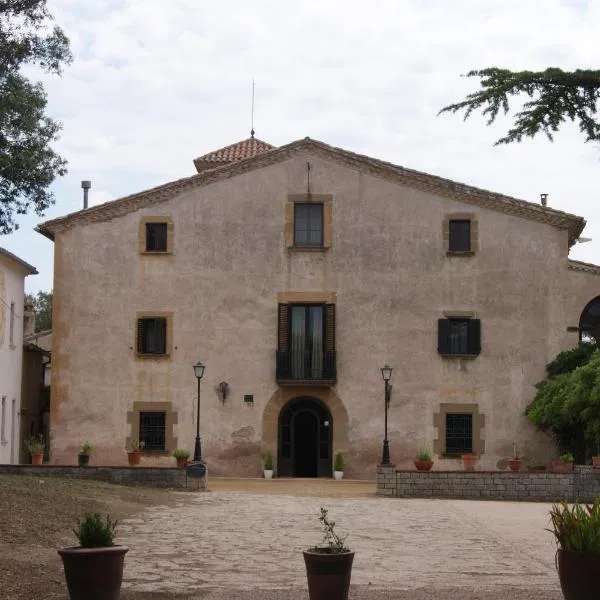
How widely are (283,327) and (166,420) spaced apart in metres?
4.59

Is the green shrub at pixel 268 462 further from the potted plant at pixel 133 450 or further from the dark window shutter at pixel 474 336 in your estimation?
the dark window shutter at pixel 474 336

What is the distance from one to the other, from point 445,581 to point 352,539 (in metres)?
4.25

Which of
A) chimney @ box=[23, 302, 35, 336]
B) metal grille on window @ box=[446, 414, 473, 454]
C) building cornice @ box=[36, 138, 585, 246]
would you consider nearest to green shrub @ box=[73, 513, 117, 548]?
metal grille on window @ box=[446, 414, 473, 454]

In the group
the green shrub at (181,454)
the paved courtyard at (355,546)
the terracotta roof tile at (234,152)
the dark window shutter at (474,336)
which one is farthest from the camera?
the terracotta roof tile at (234,152)

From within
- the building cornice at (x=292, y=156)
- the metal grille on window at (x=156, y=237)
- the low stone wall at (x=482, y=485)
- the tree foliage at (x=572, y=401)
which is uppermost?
the building cornice at (x=292, y=156)

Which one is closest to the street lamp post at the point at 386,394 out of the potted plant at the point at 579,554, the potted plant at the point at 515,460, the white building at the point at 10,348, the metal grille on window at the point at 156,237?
the potted plant at the point at 515,460

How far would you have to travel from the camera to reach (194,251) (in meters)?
34.6

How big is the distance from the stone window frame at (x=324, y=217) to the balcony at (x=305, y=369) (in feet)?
10.9

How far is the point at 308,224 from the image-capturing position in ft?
114

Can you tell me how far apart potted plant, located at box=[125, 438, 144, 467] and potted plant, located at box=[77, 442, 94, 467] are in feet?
3.81

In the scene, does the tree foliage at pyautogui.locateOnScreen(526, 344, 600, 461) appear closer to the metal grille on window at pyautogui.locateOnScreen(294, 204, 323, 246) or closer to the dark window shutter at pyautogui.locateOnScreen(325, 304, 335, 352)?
the dark window shutter at pyautogui.locateOnScreen(325, 304, 335, 352)

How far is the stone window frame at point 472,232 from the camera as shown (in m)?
34.2

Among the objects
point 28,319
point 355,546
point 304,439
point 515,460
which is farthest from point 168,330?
point 355,546

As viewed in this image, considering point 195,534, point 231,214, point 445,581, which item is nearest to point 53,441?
point 231,214
